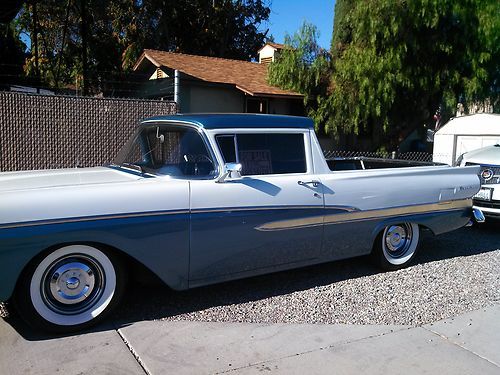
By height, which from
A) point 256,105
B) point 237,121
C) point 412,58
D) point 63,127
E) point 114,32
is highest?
point 114,32

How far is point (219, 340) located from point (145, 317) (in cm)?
73

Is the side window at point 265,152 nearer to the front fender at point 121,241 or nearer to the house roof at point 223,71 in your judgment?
the front fender at point 121,241

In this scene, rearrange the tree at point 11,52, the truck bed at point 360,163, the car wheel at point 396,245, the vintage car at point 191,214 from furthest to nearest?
1. the tree at point 11,52
2. the truck bed at point 360,163
3. the car wheel at point 396,245
4. the vintage car at point 191,214

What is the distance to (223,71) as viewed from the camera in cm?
1673

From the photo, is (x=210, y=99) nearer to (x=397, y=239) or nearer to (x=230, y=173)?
(x=397, y=239)

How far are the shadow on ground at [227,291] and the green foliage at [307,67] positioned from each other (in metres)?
9.55

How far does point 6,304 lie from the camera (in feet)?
13.3

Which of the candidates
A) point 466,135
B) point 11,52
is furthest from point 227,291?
point 11,52

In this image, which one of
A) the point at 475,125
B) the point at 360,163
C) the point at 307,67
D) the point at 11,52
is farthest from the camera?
the point at 11,52

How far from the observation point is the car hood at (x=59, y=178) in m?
3.71

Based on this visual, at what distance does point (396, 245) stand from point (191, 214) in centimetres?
272

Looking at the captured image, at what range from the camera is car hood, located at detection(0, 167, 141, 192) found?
3.71m

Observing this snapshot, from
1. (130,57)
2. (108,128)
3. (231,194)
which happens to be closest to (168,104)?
(108,128)

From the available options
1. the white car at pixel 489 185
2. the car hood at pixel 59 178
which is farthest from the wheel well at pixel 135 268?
the white car at pixel 489 185
